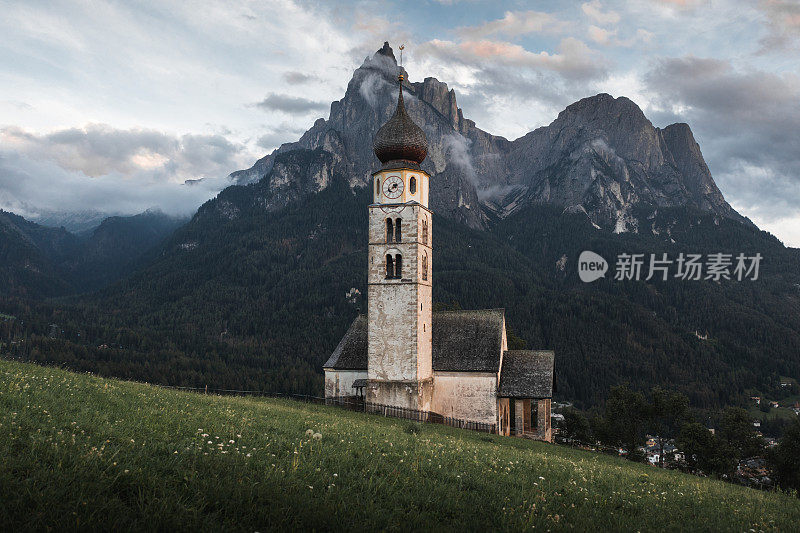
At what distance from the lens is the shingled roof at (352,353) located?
43312 mm

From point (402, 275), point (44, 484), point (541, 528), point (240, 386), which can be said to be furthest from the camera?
point (240, 386)

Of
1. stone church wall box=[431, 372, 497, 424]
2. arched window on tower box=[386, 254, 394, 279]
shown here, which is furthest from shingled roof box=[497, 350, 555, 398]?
arched window on tower box=[386, 254, 394, 279]

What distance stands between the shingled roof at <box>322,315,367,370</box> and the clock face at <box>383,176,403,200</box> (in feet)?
42.3

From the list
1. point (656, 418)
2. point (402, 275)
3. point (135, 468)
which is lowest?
point (656, 418)

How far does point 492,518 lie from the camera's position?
7863 mm

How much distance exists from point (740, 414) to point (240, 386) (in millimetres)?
113550

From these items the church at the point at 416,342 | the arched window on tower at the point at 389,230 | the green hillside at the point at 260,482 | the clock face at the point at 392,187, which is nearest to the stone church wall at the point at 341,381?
the church at the point at 416,342

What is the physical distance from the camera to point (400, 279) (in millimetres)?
38906

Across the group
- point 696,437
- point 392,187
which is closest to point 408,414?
point 392,187

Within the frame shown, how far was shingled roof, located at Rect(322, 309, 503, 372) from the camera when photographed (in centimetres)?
4056

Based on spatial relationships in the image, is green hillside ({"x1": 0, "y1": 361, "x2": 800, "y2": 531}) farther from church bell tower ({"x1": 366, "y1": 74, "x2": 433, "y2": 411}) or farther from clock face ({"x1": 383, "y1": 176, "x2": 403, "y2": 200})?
clock face ({"x1": 383, "y1": 176, "x2": 403, "y2": 200})

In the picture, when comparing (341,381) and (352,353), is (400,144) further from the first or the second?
(341,381)

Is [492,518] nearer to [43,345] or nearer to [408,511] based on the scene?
[408,511]

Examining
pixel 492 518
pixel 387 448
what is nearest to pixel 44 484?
pixel 492 518
